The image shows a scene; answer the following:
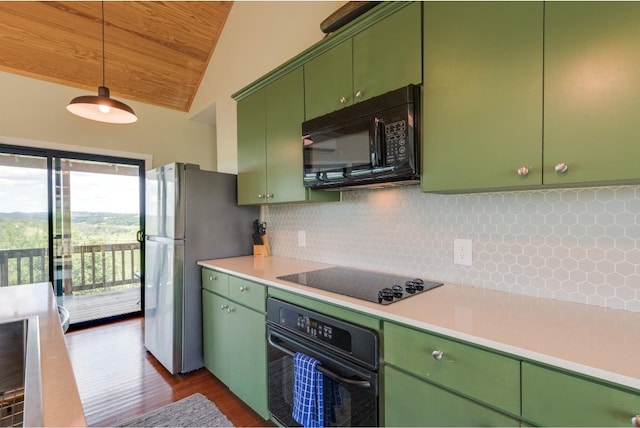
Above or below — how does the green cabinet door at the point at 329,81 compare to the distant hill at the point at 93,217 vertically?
above

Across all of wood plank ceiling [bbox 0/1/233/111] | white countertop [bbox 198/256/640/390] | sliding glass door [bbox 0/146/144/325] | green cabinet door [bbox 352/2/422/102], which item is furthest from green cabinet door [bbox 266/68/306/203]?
sliding glass door [bbox 0/146/144/325]

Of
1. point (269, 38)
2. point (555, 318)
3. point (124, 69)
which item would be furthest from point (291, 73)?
point (124, 69)

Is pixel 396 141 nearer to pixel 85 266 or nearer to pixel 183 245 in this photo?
pixel 183 245

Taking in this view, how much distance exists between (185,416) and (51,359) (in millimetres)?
1496

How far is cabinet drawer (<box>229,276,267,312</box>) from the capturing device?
1.77 m

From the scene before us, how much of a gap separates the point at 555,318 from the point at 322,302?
2.87 ft

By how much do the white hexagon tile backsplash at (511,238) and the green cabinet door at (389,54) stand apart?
594mm

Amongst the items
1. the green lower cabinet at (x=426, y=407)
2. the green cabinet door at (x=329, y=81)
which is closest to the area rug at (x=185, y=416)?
the green lower cabinet at (x=426, y=407)

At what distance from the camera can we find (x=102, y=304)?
3.73 meters

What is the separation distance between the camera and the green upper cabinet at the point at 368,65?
4.53 feet

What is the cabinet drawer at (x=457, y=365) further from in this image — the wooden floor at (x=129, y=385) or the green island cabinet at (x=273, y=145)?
the wooden floor at (x=129, y=385)

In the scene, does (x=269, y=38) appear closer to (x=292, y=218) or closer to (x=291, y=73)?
(x=291, y=73)

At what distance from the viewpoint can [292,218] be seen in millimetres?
2562

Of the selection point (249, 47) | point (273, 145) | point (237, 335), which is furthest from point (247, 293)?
point (249, 47)
